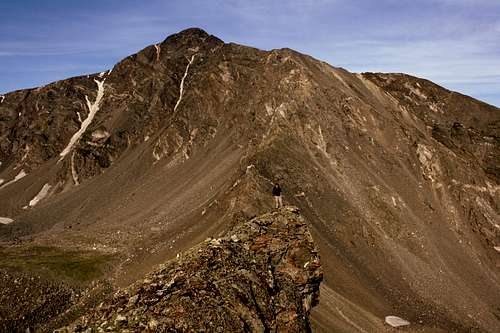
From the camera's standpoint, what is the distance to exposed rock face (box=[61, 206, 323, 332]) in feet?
29.3

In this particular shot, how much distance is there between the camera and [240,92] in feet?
369

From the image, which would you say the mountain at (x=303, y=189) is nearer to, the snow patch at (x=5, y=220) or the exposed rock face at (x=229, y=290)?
the snow patch at (x=5, y=220)

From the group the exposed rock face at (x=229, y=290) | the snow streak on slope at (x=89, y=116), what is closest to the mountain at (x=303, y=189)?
the snow streak on slope at (x=89, y=116)

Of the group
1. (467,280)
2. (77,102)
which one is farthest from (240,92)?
(77,102)

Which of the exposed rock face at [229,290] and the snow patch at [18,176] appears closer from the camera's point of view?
the exposed rock face at [229,290]

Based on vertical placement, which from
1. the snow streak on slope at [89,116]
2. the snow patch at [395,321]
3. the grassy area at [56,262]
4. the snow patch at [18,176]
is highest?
the snow streak on slope at [89,116]

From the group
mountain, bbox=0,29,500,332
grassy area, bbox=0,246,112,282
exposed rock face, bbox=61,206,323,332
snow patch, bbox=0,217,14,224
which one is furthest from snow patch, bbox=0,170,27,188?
exposed rock face, bbox=61,206,323,332

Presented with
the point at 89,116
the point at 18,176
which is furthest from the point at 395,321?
the point at 89,116

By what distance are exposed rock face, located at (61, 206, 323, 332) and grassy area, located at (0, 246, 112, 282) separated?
47599 mm

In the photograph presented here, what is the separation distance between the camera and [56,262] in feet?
196

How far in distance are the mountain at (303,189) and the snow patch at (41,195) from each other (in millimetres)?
608

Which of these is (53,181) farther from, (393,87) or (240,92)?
(393,87)

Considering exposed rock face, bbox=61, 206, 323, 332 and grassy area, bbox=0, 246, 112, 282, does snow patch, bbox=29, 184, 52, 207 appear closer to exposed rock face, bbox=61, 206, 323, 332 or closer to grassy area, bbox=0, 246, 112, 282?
grassy area, bbox=0, 246, 112, 282

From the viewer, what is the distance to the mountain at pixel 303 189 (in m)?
55.6
